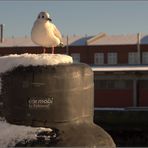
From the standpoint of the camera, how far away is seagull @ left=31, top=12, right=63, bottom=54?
205 inches

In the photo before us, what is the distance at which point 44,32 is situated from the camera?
17.1ft

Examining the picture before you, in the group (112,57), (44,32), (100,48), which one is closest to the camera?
(44,32)

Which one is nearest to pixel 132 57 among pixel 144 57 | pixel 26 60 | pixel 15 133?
pixel 144 57

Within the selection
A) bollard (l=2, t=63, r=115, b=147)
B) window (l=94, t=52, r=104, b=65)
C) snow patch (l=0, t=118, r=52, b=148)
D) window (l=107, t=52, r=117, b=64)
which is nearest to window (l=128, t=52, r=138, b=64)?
window (l=107, t=52, r=117, b=64)

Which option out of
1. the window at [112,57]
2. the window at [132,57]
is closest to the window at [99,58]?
the window at [112,57]

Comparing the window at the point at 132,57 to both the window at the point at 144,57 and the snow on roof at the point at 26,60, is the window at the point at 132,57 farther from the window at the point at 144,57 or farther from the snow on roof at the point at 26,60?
the snow on roof at the point at 26,60

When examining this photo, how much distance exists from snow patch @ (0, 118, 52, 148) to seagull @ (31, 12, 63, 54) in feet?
3.76

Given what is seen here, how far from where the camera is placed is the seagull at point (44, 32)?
520 centimetres

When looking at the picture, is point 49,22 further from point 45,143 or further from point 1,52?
point 1,52

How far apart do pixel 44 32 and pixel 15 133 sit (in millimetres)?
1277

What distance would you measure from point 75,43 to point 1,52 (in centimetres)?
691

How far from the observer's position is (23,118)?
449 cm

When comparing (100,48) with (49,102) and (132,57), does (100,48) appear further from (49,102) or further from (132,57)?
(49,102)

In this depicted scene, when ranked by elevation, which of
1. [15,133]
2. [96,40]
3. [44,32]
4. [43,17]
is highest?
[43,17]
